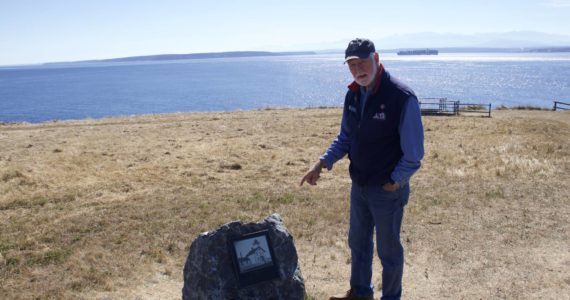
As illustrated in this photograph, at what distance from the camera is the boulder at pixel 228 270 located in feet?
14.8

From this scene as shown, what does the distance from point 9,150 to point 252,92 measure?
274 feet

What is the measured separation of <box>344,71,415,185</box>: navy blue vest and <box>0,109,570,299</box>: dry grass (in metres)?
2.06

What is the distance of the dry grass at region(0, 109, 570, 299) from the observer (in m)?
6.17

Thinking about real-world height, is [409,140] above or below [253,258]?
above

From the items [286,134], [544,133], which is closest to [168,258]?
[286,134]

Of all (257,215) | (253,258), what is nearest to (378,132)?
(253,258)

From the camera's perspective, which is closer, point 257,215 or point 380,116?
point 380,116

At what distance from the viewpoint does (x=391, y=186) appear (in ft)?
13.8

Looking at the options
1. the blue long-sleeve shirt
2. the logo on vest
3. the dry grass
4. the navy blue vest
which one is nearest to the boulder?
the navy blue vest

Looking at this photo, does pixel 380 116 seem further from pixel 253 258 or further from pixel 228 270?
pixel 228 270

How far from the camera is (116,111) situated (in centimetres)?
7012

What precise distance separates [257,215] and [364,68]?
17.3ft

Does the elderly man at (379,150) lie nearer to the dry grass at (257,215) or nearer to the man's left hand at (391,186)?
the man's left hand at (391,186)

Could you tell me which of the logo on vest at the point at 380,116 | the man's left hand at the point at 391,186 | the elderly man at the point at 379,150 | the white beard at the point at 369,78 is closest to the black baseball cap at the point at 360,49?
the elderly man at the point at 379,150
